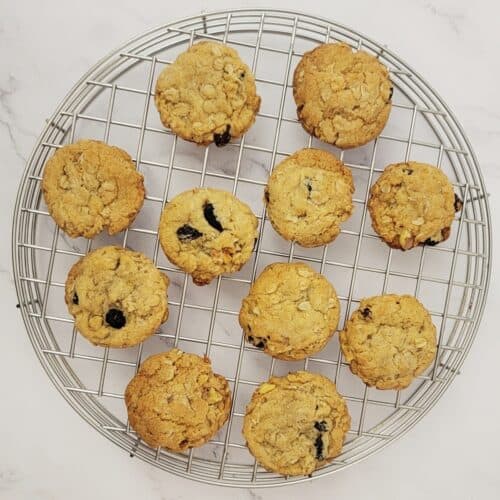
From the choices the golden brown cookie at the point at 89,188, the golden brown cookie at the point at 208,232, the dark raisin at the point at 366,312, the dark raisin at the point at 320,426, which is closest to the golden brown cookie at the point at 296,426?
the dark raisin at the point at 320,426

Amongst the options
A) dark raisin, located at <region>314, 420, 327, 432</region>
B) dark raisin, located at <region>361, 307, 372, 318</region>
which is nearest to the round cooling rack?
dark raisin, located at <region>361, 307, 372, 318</region>

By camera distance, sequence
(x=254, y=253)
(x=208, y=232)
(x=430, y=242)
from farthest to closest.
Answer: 1. (x=254, y=253)
2. (x=430, y=242)
3. (x=208, y=232)

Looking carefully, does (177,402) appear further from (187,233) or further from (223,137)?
(223,137)

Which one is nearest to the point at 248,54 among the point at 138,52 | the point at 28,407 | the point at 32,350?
the point at 138,52

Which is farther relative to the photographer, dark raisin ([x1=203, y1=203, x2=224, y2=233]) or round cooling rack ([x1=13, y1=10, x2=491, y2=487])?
round cooling rack ([x1=13, y1=10, x2=491, y2=487])

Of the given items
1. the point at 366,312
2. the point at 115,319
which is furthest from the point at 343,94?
the point at 115,319

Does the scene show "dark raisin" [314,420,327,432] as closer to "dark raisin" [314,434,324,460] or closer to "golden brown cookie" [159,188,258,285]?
"dark raisin" [314,434,324,460]

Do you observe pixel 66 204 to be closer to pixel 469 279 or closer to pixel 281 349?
pixel 281 349
